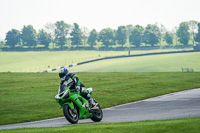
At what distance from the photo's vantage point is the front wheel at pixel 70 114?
51.0 feet

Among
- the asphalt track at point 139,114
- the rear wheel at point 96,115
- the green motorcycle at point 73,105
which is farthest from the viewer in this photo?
the asphalt track at point 139,114

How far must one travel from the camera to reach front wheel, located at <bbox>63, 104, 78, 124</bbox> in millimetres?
15548

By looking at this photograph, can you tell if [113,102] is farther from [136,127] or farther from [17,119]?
[136,127]

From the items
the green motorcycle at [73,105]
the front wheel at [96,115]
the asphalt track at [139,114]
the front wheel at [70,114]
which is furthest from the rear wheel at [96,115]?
the front wheel at [70,114]

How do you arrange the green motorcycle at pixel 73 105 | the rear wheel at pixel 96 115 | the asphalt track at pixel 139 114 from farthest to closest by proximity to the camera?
the asphalt track at pixel 139 114, the rear wheel at pixel 96 115, the green motorcycle at pixel 73 105

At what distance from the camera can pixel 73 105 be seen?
1588 centimetres

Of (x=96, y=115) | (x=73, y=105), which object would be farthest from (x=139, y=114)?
(x=73, y=105)

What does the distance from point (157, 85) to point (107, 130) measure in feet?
91.2

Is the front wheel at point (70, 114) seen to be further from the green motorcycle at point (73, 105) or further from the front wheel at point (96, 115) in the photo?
the front wheel at point (96, 115)

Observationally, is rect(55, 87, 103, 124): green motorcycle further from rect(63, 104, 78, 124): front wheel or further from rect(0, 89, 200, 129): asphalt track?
rect(0, 89, 200, 129): asphalt track

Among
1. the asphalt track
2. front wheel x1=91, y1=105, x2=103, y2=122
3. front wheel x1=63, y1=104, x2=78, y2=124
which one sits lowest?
the asphalt track

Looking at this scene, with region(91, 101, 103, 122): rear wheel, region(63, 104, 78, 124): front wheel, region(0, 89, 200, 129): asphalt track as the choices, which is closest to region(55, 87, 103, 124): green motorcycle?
region(63, 104, 78, 124): front wheel

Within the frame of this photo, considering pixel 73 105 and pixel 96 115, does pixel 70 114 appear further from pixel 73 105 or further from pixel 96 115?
pixel 96 115

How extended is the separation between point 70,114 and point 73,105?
358mm
